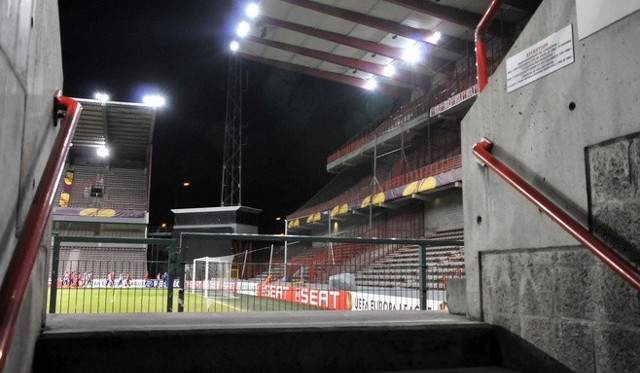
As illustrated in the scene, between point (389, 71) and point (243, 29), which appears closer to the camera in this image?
point (243, 29)

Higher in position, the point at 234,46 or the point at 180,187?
the point at 234,46

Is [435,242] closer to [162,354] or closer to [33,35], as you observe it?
[162,354]

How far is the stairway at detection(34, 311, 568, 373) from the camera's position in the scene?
3158 millimetres

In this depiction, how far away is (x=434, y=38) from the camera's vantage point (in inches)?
985

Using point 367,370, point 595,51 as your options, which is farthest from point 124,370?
point 595,51

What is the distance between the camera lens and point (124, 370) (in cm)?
319

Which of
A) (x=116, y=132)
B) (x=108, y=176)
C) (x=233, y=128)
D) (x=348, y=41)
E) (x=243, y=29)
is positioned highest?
(x=243, y=29)

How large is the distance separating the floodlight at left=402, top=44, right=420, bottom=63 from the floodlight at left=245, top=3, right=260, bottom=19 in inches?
314

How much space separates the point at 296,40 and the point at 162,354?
27.3m

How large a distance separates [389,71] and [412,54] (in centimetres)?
305

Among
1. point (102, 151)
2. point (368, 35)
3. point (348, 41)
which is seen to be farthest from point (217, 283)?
point (102, 151)

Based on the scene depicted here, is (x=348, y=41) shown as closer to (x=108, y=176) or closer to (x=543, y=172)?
(x=108, y=176)

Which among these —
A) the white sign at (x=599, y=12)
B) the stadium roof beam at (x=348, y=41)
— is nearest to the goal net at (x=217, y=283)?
the white sign at (x=599, y=12)

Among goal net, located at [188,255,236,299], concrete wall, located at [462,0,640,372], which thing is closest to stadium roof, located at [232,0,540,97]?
goal net, located at [188,255,236,299]
